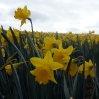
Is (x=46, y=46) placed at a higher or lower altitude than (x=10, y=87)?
higher

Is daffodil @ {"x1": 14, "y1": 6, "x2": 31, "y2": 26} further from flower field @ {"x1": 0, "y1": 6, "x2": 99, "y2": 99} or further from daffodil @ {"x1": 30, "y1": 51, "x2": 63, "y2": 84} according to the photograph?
daffodil @ {"x1": 30, "y1": 51, "x2": 63, "y2": 84}

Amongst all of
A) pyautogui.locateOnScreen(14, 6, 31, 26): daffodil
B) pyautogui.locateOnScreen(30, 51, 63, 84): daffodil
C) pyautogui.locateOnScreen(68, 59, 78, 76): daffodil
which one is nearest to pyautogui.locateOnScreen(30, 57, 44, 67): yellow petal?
pyautogui.locateOnScreen(30, 51, 63, 84): daffodil

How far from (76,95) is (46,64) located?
0.42 metres

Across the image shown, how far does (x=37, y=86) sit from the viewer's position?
1397mm

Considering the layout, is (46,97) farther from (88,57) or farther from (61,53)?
(88,57)

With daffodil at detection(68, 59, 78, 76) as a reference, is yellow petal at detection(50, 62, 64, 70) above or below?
above

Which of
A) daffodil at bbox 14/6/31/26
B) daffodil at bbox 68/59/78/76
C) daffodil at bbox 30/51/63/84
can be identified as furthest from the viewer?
daffodil at bbox 14/6/31/26

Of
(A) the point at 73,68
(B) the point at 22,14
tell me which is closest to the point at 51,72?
(A) the point at 73,68

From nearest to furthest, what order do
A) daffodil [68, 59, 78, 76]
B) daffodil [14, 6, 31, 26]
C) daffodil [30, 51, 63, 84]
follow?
1. daffodil [30, 51, 63, 84]
2. daffodil [68, 59, 78, 76]
3. daffodil [14, 6, 31, 26]

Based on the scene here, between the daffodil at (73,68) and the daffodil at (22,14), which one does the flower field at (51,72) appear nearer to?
the daffodil at (73,68)

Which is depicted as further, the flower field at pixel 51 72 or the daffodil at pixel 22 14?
the daffodil at pixel 22 14

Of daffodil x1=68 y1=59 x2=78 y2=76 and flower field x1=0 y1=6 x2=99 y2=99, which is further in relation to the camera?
daffodil x1=68 y1=59 x2=78 y2=76

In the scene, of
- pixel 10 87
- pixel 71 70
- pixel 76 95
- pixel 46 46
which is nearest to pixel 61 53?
pixel 71 70

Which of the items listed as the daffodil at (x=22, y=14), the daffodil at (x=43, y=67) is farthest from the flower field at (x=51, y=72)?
the daffodil at (x=22, y=14)
